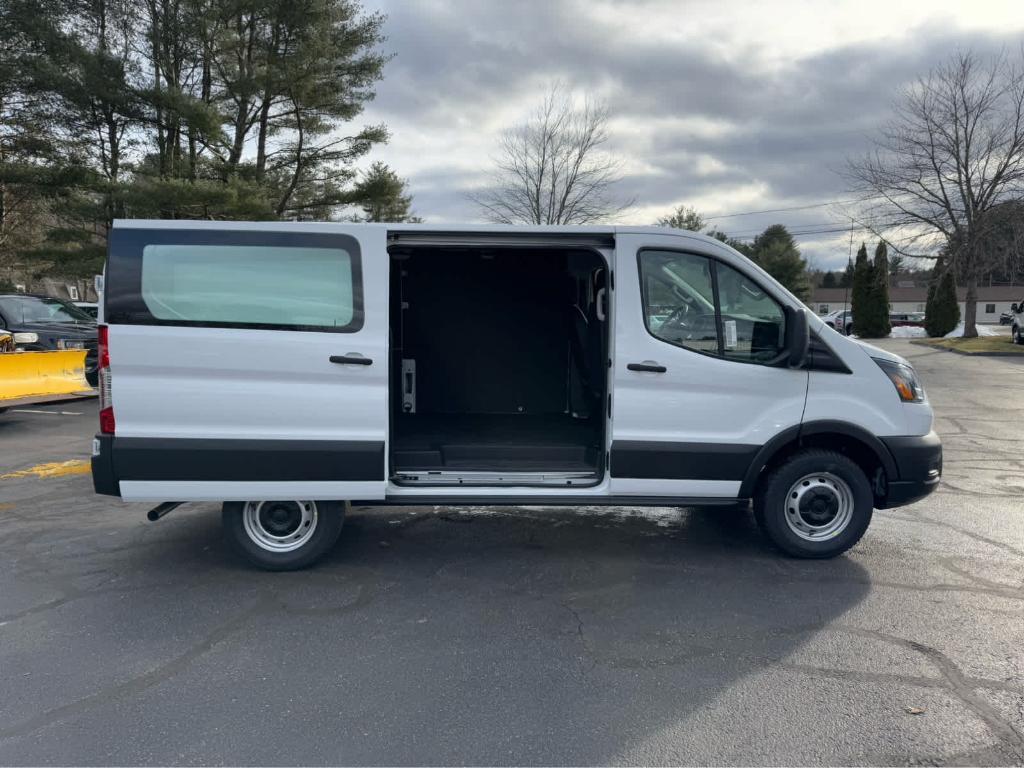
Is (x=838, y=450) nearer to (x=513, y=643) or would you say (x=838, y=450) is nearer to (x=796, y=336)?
(x=796, y=336)

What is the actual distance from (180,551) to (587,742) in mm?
3398

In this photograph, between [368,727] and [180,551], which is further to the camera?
[180,551]

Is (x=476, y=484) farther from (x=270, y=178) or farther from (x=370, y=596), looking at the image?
(x=270, y=178)

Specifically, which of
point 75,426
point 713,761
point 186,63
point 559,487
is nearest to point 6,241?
point 186,63

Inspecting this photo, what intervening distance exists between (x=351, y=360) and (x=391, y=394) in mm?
453

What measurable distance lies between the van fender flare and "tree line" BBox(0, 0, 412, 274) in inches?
634

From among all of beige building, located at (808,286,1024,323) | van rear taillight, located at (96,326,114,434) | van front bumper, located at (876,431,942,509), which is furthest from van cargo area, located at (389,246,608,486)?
beige building, located at (808,286,1024,323)

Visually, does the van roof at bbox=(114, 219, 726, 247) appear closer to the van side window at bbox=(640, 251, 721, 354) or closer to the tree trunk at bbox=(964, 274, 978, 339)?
the van side window at bbox=(640, 251, 721, 354)

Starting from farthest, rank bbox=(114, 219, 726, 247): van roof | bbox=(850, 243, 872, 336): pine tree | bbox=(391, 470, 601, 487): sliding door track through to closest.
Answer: bbox=(850, 243, 872, 336): pine tree
bbox=(391, 470, 601, 487): sliding door track
bbox=(114, 219, 726, 247): van roof

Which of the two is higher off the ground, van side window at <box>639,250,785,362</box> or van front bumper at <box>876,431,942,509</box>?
van side window at <box>639,250,785,362</box>

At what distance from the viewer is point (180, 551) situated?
4.81 m

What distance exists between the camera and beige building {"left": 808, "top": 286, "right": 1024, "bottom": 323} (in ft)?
250

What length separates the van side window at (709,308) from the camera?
4.33 metres

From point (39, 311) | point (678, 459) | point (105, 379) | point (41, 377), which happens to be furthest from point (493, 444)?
point (39, 311)
